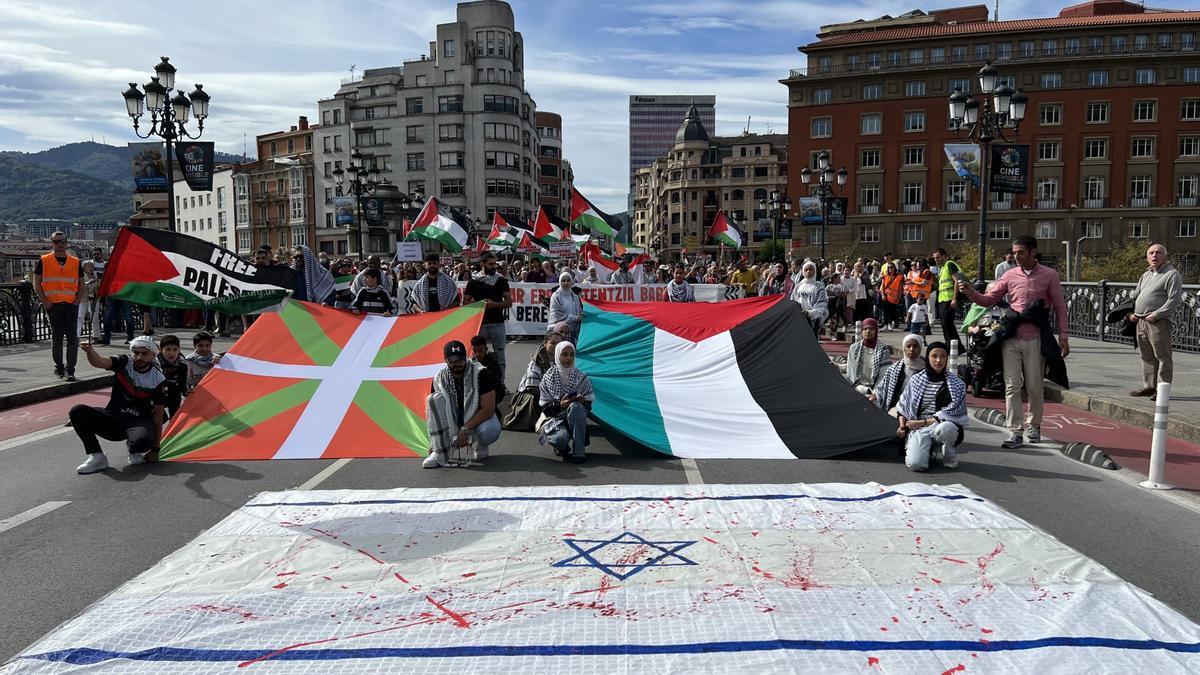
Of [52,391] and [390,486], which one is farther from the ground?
[52,391]

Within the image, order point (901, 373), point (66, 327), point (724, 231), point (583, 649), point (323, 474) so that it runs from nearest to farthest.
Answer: point (583, 649)
point (323, 474)
point (901, 373)
point (66, 327)
point (724, 231)

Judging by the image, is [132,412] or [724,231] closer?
[132,412]

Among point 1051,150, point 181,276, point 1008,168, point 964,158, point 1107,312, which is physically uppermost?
point 1051,150

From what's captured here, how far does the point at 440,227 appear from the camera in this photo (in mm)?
21000

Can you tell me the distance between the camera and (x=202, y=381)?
27.6ft

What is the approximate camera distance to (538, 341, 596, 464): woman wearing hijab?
7.68 meters

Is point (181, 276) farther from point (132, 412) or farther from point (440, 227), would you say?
point (440, 227)

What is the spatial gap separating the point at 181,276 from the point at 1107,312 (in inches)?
738

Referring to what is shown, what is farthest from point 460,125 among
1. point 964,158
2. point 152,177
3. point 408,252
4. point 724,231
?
point 964,158

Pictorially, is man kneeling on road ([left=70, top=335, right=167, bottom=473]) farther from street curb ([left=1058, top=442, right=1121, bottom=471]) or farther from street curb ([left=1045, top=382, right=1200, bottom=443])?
street curb ([left=1045, top=382, right=1200, bottom=443])

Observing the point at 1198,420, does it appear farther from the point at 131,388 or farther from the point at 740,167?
the point at 740,167

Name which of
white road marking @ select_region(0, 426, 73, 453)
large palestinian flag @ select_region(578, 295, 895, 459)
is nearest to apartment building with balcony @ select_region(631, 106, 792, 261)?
large palestinian flag @ select_region(578, 295, 895, 459)

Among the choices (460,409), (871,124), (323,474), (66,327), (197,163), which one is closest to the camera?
(323,474)

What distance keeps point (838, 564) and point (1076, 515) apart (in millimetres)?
2480
